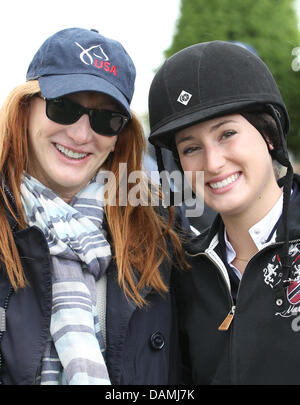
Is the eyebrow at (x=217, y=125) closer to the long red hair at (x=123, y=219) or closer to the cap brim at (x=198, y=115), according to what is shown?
the cap brim at (x=198, y=115)

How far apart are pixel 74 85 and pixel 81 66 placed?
165 mm

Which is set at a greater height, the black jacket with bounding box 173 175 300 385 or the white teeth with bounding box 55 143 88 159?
the white teeth with bounding box 55 143 88 159

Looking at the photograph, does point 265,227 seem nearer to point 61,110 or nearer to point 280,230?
point 280,230

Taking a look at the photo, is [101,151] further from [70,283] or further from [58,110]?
[70,283]

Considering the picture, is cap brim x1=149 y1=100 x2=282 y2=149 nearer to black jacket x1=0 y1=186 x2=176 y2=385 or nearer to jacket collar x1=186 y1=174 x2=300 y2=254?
jacket collar x1=186 y1=174 x2=300 y2=254

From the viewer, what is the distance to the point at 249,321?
2.16 meters

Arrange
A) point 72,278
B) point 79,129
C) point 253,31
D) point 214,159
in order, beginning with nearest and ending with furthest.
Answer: point 214,159, point 72,278, point 79,129, point 253,31

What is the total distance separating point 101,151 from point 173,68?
1.93 feet

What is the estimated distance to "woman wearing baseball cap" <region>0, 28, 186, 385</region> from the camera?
7.20ft

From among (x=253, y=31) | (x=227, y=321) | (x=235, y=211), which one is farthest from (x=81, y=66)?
(x=253, y=31)

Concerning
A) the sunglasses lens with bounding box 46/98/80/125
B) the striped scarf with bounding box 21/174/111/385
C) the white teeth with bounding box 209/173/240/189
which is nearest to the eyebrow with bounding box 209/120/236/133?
the white teeth with bounding box 209/173/240/189

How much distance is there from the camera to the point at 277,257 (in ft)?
7.13

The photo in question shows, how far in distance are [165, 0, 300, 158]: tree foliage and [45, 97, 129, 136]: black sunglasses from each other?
319 inches
